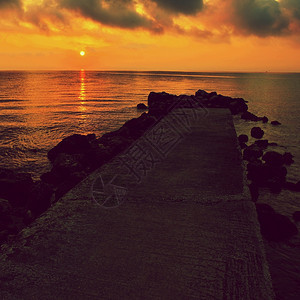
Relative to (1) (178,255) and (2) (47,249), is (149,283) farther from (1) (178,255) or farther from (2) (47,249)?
(2) (47,249)

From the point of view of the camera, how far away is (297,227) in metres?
4.90

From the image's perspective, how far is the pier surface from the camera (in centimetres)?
229

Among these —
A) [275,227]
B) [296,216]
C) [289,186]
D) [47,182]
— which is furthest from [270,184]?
[47,182]

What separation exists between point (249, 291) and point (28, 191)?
542cm

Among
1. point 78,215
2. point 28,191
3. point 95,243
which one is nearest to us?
point 95,243

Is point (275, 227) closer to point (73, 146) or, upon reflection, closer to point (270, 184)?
point (270, 184)

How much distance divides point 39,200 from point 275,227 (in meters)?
4.61

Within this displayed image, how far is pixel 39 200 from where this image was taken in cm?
550

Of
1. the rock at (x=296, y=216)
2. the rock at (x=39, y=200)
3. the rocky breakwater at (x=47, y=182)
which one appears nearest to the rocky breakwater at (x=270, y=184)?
the rock at (x=296, y=216)

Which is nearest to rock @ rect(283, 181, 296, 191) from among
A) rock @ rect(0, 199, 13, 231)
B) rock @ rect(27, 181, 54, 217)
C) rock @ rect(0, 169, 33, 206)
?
rock @ rect(27, 181, 54, 217)

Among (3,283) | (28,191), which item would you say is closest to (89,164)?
(28,191)

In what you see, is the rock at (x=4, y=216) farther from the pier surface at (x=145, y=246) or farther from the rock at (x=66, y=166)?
the rock at (x=66, y=166)

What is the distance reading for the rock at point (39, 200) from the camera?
18.0ft

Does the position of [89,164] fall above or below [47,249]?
below
